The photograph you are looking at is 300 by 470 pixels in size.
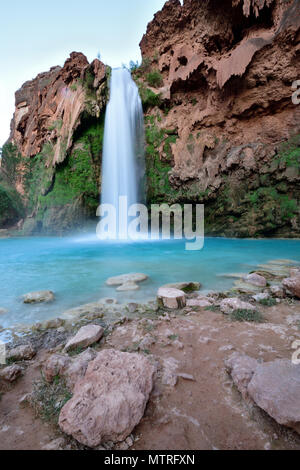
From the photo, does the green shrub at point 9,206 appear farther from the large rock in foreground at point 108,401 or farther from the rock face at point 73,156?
the large rock in foreground at point 108,401

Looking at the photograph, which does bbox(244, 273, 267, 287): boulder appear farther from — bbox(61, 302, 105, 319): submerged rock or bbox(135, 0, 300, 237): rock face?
bbox(135, 0, 300, 237): rock face

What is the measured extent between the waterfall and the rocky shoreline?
500 inches

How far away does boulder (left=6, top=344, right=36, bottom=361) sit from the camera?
6.32 feet

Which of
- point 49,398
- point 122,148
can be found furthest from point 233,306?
point 122,148

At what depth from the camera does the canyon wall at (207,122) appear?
11820 mm

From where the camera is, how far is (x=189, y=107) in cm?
1477

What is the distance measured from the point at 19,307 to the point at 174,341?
8.22 ft

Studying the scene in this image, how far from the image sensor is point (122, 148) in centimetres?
1523

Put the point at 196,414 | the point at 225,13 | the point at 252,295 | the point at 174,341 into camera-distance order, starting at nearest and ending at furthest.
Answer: the point at 196,414
the point at 174,341
the point at 252,295
the point at 225,13

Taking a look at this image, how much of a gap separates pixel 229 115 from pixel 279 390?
1542 cm

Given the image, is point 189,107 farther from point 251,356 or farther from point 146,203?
point 251,356

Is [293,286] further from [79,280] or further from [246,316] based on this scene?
[79,280]
